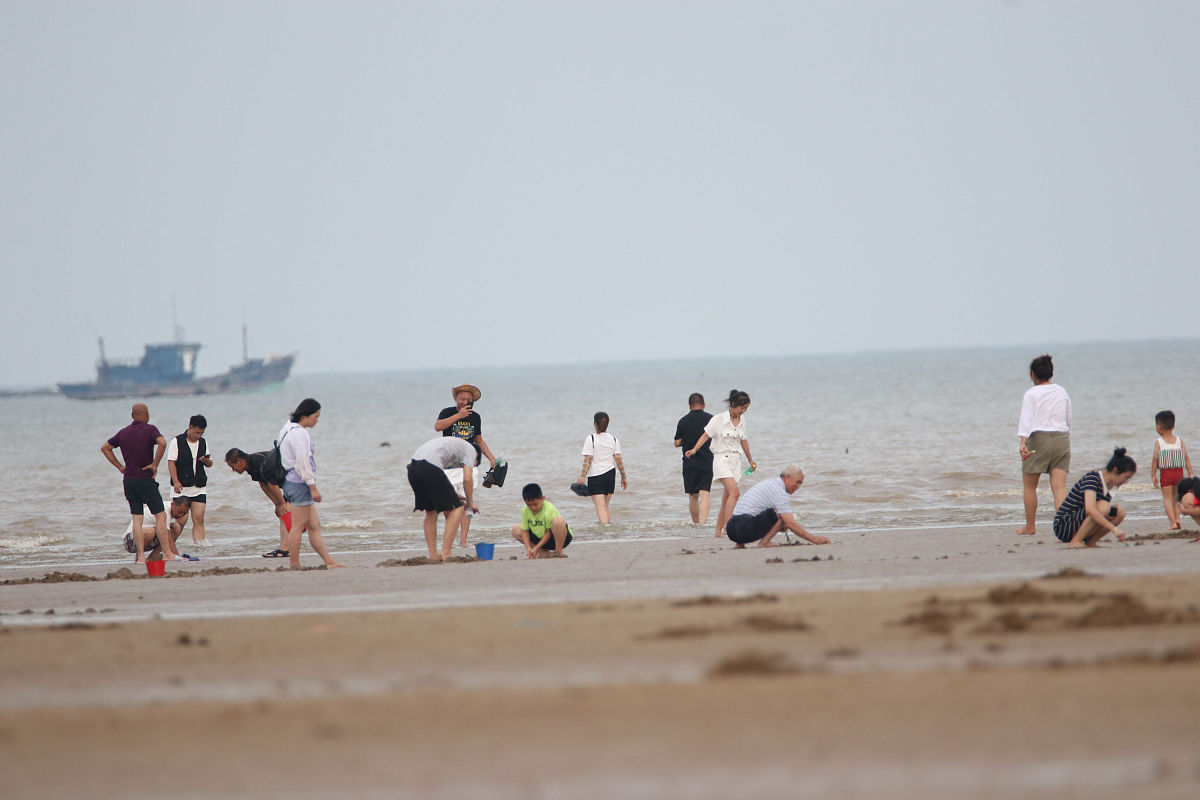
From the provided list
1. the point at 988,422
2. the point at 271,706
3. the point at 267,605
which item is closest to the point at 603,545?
the point at 267,605

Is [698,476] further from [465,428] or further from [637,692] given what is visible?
[637,692]

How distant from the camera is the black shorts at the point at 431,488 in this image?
11484 millimetres

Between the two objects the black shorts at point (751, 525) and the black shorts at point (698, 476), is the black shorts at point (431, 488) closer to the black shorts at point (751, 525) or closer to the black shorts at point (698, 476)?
the black shorts at point (751, 525)

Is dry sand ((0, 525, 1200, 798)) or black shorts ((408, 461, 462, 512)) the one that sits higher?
black shorts ((408, 461, 462, 512))

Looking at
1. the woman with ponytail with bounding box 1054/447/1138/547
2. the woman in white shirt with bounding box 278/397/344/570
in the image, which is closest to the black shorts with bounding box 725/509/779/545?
the woman with ponytail with bounding box 1054/447/1138/547

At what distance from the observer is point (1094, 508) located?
10414 mm

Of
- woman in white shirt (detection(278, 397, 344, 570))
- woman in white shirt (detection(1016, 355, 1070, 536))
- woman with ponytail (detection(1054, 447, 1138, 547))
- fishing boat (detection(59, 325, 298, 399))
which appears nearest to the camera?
woman with ponytail (detection(1054, 447, 1138, 547))

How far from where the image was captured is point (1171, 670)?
5.32m

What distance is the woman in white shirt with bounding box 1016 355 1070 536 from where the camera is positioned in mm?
11695

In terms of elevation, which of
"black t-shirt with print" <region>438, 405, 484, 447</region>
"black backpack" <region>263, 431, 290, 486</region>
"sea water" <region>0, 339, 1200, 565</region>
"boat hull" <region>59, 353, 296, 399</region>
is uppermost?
"boat hull" <region>59, 353, 296, 399</region>

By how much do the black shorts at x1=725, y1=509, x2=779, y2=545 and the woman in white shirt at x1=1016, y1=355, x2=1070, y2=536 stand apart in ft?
8.36

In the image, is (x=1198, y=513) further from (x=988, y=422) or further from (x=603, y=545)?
(x=988, y=422)

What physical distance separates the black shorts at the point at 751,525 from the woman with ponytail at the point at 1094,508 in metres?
2.67

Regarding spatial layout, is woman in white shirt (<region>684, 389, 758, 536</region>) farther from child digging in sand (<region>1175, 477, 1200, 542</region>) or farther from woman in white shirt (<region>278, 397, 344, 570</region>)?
woman in white shirt (<region>278, 397, 344, 570</region>)
